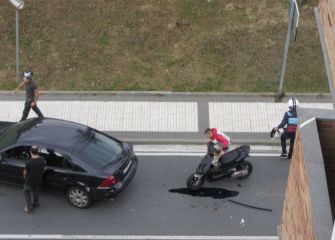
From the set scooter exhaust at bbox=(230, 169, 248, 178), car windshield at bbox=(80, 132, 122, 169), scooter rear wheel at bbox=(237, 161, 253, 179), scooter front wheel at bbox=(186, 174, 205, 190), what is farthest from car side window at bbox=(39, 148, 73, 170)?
scooter rear wheel at bbox=(237, 161, 253, 179)

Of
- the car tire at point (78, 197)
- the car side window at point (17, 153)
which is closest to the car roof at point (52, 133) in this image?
the car side window at point (17, 153)

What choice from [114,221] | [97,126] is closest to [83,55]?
[97,126]

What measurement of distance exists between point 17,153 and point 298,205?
21.7 ft

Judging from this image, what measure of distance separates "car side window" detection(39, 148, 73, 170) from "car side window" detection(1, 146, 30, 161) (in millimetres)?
367

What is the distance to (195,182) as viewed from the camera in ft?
39.5

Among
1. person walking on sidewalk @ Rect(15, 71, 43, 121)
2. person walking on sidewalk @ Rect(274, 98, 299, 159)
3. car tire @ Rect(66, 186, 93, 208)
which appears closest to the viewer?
car tire @ Rect(66, 186, 93, 208)

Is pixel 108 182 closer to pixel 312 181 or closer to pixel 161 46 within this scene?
pixel 312 181

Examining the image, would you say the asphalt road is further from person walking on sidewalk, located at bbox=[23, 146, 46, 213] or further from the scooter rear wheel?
person walking on sidewalk, located at bbox=[23, 146, 46, 213]

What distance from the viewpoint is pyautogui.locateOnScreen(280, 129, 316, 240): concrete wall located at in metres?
5.95

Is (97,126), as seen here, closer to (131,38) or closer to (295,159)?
(131,38)

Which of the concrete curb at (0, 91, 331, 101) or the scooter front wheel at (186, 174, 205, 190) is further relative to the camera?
the concrete curb at (0, 91, 331, 101)

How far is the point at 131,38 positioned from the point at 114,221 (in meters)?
7.25

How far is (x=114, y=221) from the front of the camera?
11.4m

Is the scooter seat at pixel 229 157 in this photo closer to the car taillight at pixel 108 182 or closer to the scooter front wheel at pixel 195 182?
the scooter front wheel at pixel 195 182
